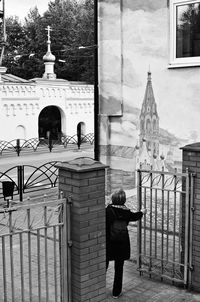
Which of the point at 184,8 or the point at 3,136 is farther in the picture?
the point at 3,136

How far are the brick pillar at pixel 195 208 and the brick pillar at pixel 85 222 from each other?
1533mm

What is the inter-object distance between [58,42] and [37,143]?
71.4 ft

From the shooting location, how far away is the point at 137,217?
5648 mm

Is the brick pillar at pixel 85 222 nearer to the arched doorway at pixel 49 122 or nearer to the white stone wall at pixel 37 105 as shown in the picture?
the white stone wall at pixel 37 105

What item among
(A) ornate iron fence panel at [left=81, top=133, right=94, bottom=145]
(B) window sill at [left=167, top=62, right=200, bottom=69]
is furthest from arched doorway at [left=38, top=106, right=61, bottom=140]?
(B) window sill at [left=167, top=62, right=200, bottom=69]

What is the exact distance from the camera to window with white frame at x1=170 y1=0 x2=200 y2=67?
29.0 ft

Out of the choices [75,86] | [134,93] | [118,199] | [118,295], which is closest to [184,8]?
[134,93]

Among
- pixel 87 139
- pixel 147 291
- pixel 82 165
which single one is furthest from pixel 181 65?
pixel 87 139

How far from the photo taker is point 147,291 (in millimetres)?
5895

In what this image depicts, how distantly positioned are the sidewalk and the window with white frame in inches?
176

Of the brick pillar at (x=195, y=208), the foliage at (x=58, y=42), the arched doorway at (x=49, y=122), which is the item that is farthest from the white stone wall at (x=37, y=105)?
the brick pillar at (x=195, y=208)

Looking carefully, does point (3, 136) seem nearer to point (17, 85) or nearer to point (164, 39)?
point (17, 85)

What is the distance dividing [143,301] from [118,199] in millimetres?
1319

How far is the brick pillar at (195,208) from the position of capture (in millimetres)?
5836
